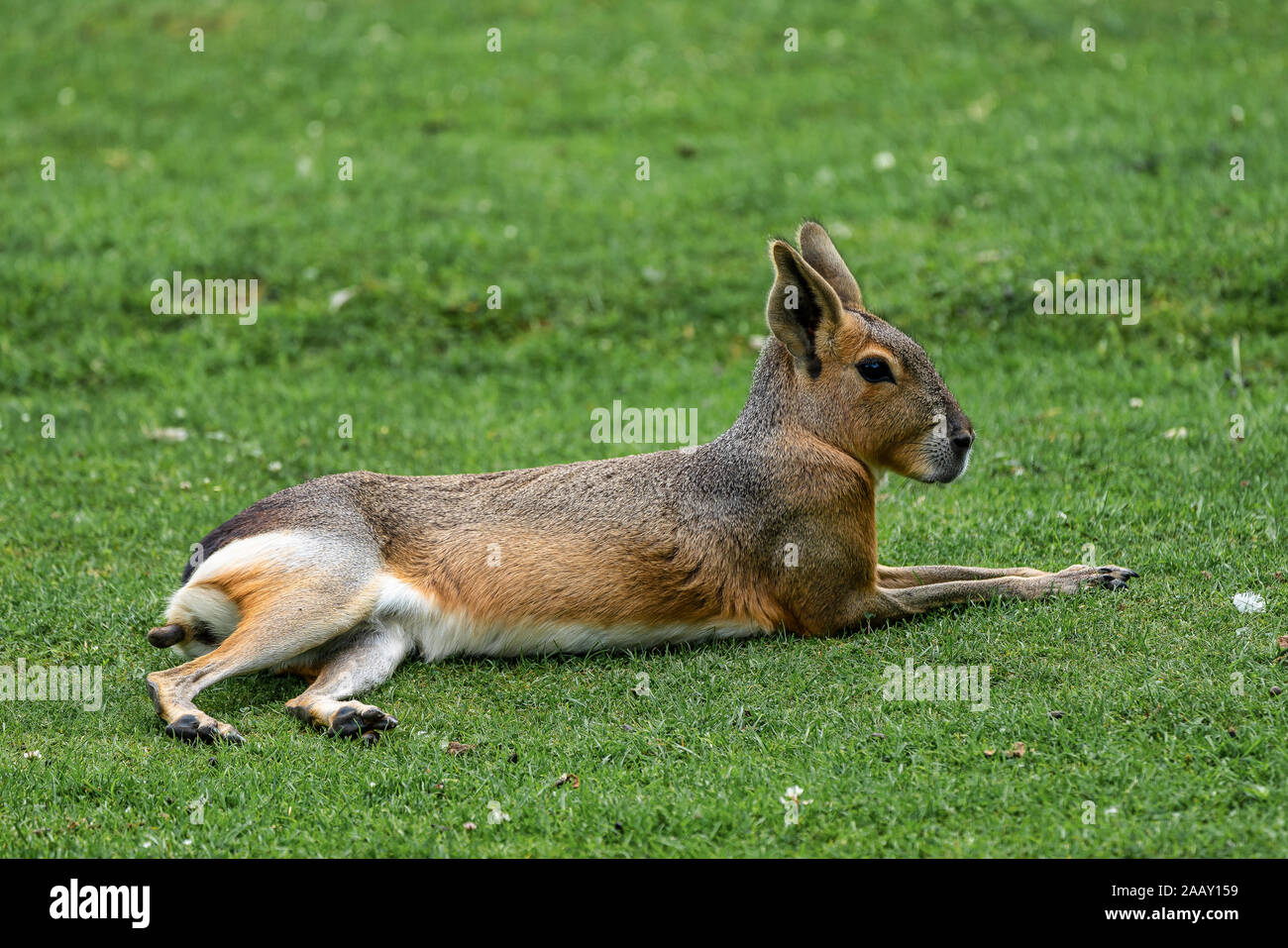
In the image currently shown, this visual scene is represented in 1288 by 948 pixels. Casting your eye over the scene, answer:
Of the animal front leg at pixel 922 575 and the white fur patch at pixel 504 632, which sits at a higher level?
the animal front leg at pixel 922 575

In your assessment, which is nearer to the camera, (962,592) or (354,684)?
(354,684)

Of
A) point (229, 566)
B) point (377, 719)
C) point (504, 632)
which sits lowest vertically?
point (377, 719)

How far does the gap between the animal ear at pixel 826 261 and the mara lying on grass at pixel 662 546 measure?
44 centimetres

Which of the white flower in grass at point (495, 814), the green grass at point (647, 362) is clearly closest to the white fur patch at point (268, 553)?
the green grass at point (647, 362)

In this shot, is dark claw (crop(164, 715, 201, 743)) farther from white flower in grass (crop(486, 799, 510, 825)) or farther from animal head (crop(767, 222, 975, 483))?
animal head (crop(767, 222, 975, 483))

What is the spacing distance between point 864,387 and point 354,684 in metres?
2.41

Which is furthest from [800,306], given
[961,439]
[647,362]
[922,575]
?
[647,362]

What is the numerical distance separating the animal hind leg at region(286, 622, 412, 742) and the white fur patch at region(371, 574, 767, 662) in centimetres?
7

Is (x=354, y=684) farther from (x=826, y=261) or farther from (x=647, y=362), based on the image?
(x=647, y=362)

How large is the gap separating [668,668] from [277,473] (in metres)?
3.50

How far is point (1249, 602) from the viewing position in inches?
213

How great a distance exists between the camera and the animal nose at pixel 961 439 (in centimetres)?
578

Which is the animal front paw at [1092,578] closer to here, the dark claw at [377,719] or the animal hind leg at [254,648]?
the dark claw at [377,719]

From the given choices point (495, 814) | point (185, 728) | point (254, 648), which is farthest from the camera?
point (254, 648)
